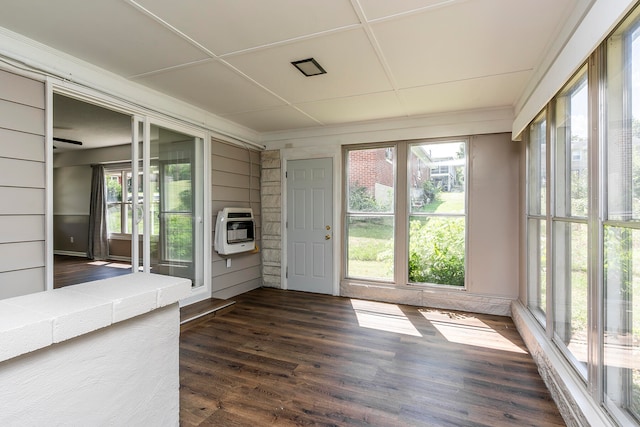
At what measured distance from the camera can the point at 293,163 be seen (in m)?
5.02

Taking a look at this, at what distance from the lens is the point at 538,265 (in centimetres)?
307

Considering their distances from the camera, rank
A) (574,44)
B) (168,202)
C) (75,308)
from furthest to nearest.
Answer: (168,202), (574,44), (75,308)

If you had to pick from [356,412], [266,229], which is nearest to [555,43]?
[356,412]

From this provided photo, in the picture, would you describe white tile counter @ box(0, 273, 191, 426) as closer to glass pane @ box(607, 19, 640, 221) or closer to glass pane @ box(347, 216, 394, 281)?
glass pane @ box(607, 19, 640, 221)

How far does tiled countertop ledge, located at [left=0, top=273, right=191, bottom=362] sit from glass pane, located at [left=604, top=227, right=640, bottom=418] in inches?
77.7

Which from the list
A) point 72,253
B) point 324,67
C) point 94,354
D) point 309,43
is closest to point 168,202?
point 324,67

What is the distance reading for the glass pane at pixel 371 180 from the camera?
4527 mm

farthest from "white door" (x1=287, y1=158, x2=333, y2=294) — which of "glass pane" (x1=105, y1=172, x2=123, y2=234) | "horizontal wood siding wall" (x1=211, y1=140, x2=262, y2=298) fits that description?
"glass pane" (x1=105, y1=172, x2=123, y2=234)

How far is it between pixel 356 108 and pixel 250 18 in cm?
203

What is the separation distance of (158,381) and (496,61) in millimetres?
3213

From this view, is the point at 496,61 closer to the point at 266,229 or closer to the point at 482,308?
the point at 482,308

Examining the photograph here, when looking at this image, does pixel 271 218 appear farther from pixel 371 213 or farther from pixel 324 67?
pixel 324 67

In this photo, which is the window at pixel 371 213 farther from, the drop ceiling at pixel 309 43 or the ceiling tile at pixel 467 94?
the drop ceiling at pixel 309 43

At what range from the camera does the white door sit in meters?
4.80
